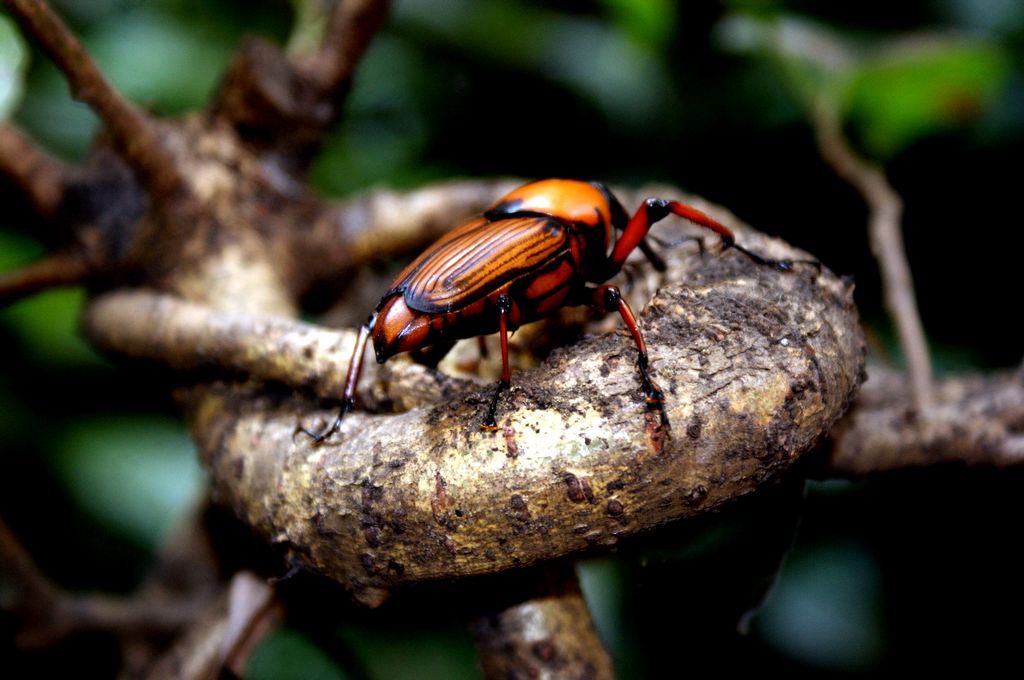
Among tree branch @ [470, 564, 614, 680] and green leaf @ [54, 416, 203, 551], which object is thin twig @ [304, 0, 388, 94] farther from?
tree branch @ [470, 564, 614, 680]

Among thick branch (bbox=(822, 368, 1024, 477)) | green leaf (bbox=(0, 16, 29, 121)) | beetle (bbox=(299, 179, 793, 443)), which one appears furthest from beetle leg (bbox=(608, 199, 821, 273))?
green leaf (bbox=(0, 16, 29, 121))

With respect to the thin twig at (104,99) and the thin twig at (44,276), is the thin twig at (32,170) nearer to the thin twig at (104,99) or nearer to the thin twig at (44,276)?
the thin twig at (44,276)

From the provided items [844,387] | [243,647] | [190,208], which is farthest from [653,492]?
[190,208]

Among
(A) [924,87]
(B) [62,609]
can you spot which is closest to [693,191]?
(A) [924,87]

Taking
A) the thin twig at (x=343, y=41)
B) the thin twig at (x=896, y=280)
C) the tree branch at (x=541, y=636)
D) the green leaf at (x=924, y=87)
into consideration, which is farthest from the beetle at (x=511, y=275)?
the green leaf at (x=924, y=87)

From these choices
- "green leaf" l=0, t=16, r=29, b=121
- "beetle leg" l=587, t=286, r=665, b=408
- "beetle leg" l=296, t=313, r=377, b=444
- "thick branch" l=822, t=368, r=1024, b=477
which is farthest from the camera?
"thick branch" l=822, t=368, r=1024, b=477

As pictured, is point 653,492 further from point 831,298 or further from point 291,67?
point 291,67

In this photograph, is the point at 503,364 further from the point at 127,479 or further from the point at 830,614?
the point at 127,479
